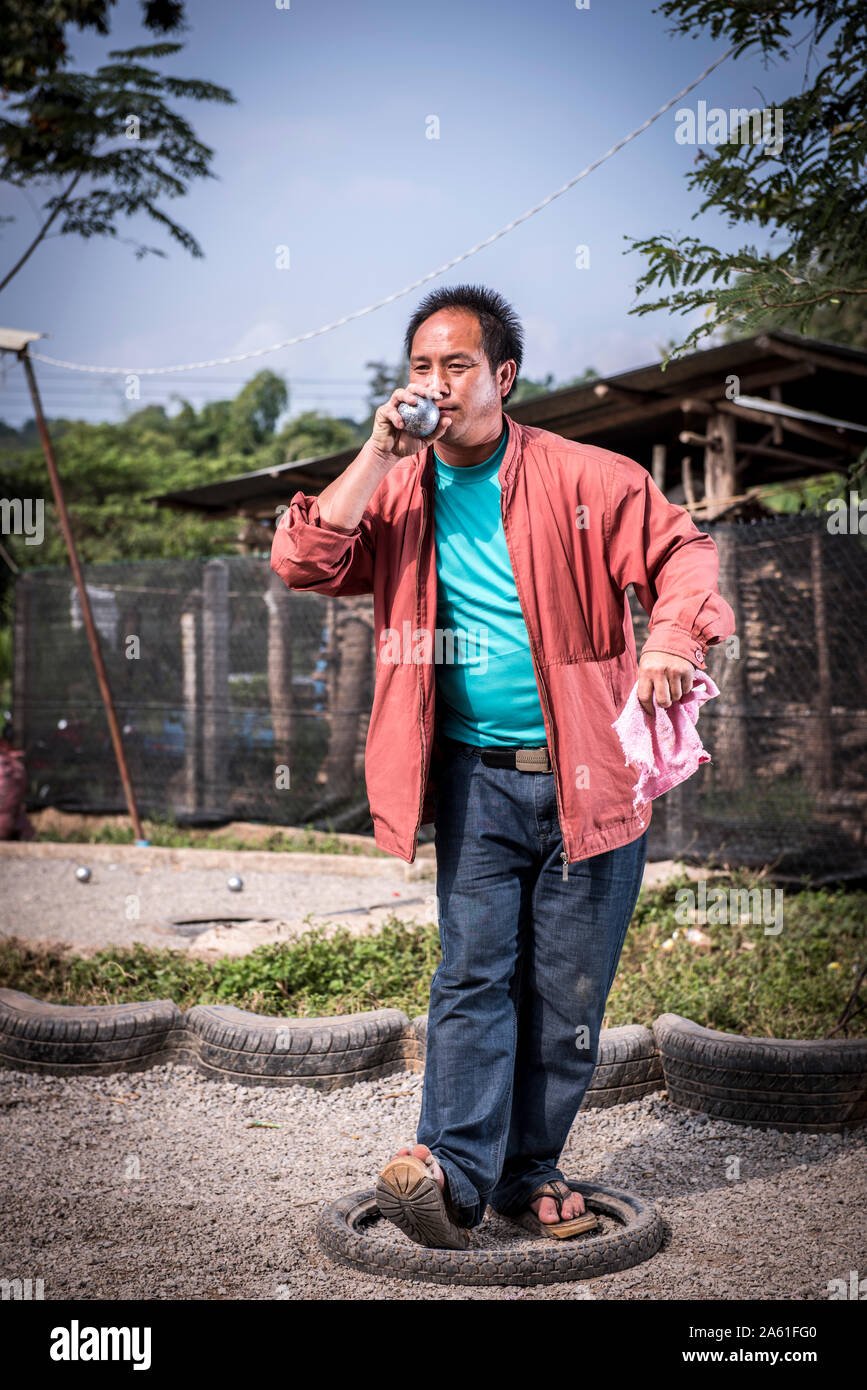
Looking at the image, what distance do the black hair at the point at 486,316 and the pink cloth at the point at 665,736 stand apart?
0.88 m

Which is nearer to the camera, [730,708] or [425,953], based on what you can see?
[425,953]

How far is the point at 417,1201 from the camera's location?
268cm

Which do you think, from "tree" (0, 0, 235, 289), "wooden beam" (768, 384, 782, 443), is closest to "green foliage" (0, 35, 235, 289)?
"tree" (0, 0, 235, 289)

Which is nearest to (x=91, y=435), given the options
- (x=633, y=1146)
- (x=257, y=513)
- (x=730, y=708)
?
(x=257, y=513)

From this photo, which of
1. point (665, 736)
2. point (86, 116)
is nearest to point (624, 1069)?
point (665, 736)

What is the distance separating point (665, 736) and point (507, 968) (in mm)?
671

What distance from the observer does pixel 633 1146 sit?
3.72 m

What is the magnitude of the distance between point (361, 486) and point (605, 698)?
754 millimetres

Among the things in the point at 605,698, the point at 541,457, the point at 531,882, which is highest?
the point at 541,457

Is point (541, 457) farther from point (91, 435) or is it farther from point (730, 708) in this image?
point (91, 435)

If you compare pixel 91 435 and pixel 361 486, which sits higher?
pixel 91 435

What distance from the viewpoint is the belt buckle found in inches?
111

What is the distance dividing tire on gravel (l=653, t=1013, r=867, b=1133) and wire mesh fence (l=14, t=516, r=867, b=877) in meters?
3.43

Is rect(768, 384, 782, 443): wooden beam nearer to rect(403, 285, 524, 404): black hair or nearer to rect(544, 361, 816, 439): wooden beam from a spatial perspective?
rect(544, 361, 816, 439): wooden beam
